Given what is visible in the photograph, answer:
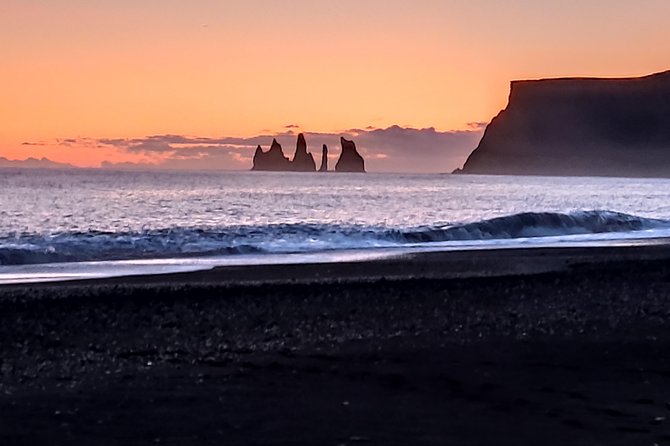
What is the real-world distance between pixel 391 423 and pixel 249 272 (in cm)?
1391

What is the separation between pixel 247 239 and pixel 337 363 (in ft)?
72.9

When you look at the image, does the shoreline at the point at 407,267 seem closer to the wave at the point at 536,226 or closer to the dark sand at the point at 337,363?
the dark sand at the point at 337,363

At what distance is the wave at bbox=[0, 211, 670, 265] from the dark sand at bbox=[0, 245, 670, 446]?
9.30 meters

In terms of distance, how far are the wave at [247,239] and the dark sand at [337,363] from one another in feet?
30.5

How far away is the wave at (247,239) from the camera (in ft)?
89.5

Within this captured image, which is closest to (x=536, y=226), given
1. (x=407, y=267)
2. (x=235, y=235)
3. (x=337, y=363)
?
(x=235, y=235)

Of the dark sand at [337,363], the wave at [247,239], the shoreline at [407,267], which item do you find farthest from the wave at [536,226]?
the dark sand at [337,363]

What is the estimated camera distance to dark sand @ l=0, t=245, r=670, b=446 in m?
7.46

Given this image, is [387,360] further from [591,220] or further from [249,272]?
[591,220]

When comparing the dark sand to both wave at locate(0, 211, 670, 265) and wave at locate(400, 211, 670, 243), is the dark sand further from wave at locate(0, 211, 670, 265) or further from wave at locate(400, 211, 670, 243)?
wave at locate(400, 211, 670, 243)

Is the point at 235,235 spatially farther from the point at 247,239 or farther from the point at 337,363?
the point at 337,363

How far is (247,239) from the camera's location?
32219mm

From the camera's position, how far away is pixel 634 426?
741 cm

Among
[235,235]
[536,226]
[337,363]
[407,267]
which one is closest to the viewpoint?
[337,363]
